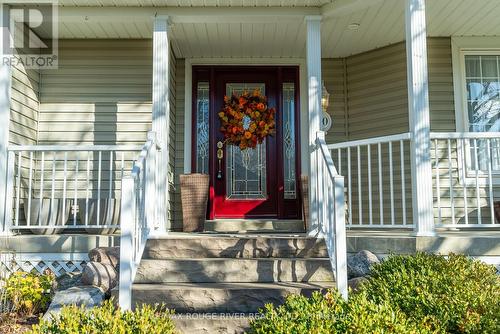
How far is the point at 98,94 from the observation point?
5.81 metres

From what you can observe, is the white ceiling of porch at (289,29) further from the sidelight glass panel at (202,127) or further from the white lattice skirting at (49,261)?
the white lattice skirting at (49,261)

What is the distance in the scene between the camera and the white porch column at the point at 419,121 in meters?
4.07

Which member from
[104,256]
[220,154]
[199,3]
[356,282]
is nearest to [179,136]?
[220,154]

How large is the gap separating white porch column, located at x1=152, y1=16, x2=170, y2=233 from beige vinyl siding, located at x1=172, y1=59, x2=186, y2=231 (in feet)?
3.84

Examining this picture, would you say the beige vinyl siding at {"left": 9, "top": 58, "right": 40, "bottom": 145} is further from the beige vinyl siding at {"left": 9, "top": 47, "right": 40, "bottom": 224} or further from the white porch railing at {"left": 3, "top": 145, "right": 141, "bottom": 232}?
the white porch railing at {"left": 3, "top": 145, "right": 141, "bottom": 232}

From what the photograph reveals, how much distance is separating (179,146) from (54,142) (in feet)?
4.93

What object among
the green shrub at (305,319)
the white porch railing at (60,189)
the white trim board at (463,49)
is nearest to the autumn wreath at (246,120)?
the white porch railing at (60,189)

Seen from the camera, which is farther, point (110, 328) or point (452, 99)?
point (452, 99)

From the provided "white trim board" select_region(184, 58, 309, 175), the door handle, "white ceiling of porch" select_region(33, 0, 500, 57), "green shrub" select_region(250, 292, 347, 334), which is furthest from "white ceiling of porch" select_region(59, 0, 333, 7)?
"green shrub" select_region(250, 292, 347, 334)

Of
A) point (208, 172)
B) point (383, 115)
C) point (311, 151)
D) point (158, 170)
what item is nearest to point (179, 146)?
point (208, 172)

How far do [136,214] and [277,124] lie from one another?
297 centimetres

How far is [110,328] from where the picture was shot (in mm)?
2098

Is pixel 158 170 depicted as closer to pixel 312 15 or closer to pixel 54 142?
pixel 54 142

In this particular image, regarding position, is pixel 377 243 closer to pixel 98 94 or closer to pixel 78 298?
pixel 78 298
